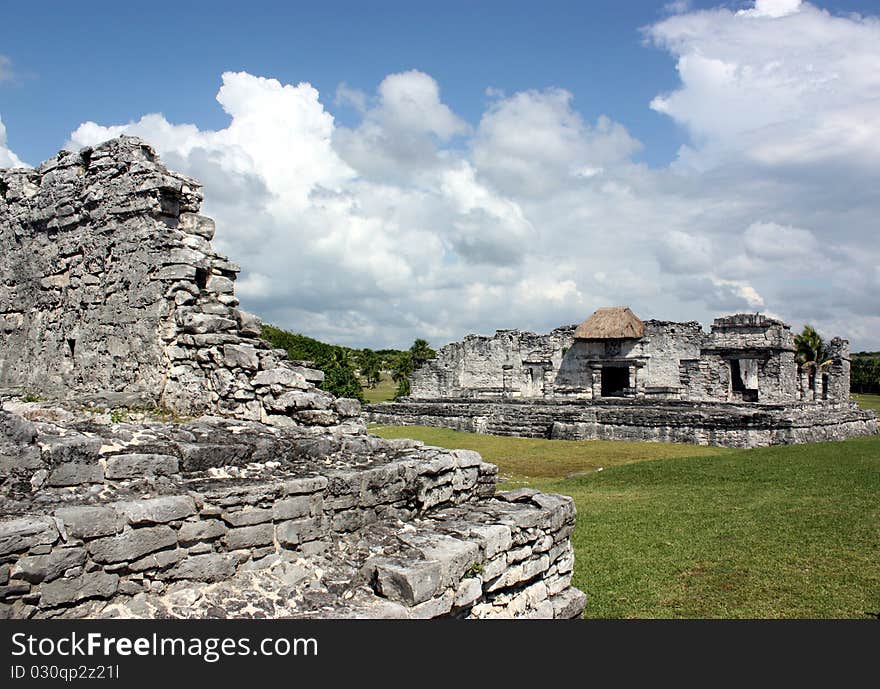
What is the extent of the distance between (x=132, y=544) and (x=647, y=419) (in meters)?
17.4

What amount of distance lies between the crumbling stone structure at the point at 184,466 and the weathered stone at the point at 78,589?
0.03 feet

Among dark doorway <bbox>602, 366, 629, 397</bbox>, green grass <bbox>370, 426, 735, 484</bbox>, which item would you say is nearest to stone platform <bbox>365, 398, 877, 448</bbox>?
green grass <bbox>370, 426, 735, 484</bbox>

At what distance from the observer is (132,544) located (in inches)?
162

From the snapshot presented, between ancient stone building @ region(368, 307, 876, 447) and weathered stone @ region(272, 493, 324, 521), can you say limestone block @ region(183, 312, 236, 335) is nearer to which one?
weathered stone @ region(272, 493, 324, 521)

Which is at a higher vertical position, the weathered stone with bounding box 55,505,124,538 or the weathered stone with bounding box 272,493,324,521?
the weathered stone with bounding box 55,505,124,538

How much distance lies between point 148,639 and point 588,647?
259cm

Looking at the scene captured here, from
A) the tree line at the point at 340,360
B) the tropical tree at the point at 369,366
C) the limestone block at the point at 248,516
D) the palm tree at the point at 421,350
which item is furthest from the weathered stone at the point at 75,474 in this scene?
the tropical tree at the point at 369,366

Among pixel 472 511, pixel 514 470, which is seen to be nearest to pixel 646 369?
pixel 514 470

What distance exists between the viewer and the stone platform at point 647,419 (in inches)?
706

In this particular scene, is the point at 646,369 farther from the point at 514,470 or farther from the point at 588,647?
the point at 588,647

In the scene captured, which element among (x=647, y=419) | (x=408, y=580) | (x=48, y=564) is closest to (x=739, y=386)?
(x=647, y=419)

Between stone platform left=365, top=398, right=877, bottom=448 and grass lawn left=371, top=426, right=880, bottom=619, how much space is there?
2.00 m

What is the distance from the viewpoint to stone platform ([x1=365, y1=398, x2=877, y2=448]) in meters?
17.9

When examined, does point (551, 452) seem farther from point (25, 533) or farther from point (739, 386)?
point (25, 533)
